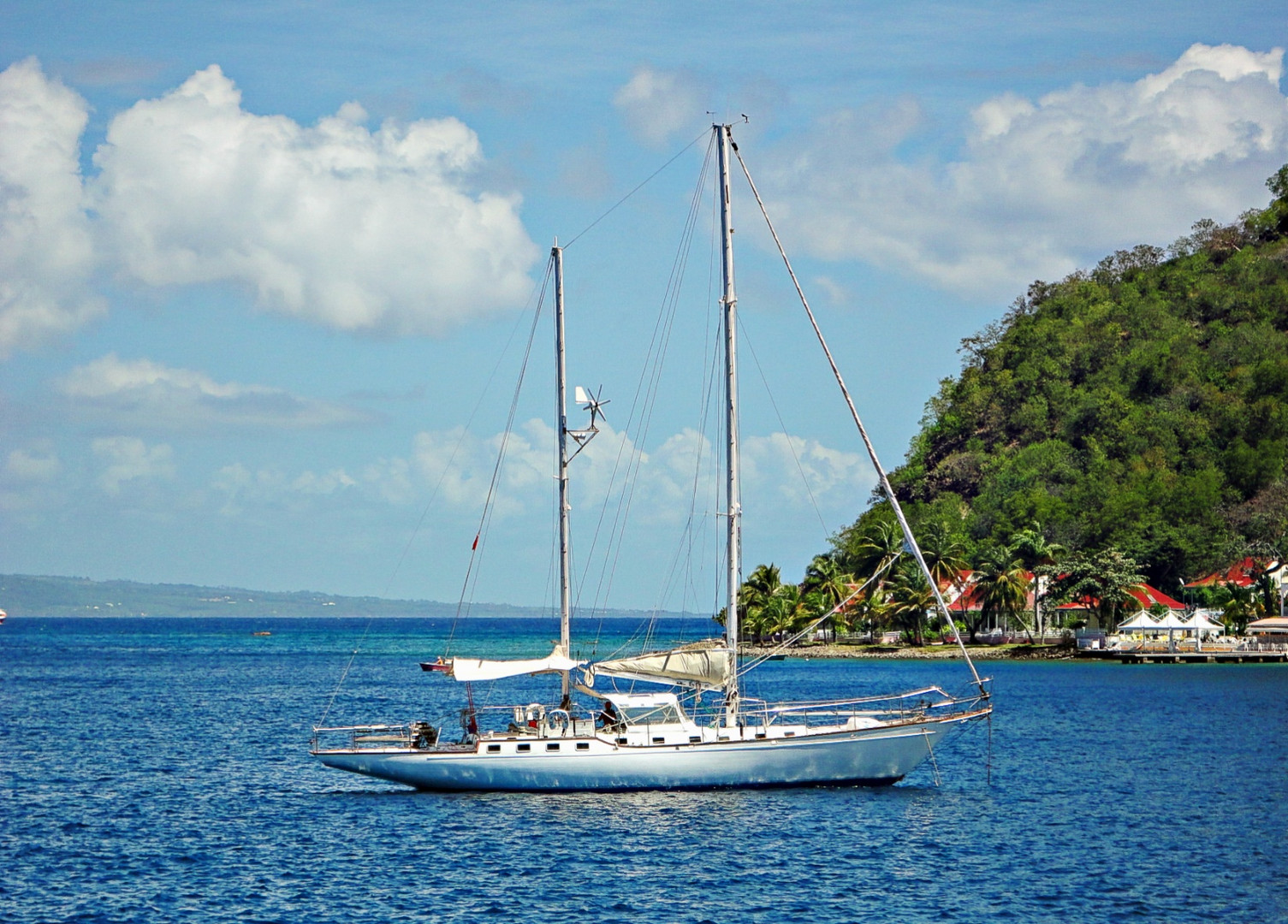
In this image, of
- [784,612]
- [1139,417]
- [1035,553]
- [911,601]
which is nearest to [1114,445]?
[1139,417]

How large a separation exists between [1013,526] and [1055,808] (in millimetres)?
106491

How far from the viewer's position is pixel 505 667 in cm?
4444

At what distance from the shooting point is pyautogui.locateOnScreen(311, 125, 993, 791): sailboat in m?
42.0

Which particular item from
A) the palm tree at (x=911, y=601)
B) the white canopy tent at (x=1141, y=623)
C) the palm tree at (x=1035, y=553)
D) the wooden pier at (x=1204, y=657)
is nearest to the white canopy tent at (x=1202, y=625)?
the wooden pier at (x=1204, y=657)

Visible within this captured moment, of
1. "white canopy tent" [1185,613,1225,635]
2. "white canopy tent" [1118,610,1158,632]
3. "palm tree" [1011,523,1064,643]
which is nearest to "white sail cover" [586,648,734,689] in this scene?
"white canopy tent" [1185,613,1225,635]

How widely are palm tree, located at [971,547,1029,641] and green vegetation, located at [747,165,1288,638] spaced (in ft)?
0.49

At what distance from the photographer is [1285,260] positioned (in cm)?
17100

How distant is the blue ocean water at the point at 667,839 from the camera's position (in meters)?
31.2

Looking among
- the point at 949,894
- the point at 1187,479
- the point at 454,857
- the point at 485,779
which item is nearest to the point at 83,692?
the point at 485,779

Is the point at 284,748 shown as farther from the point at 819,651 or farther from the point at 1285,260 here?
the point at 1285,260

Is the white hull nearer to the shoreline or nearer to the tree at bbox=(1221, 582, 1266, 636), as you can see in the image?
the shoreline

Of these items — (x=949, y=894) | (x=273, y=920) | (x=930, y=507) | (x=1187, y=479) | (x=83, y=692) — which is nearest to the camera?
(x=273, y=920)

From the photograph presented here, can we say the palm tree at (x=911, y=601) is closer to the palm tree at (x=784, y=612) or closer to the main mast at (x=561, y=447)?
the palm tree at (x=784, y=612)

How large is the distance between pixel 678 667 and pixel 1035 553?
96278 millimetres
